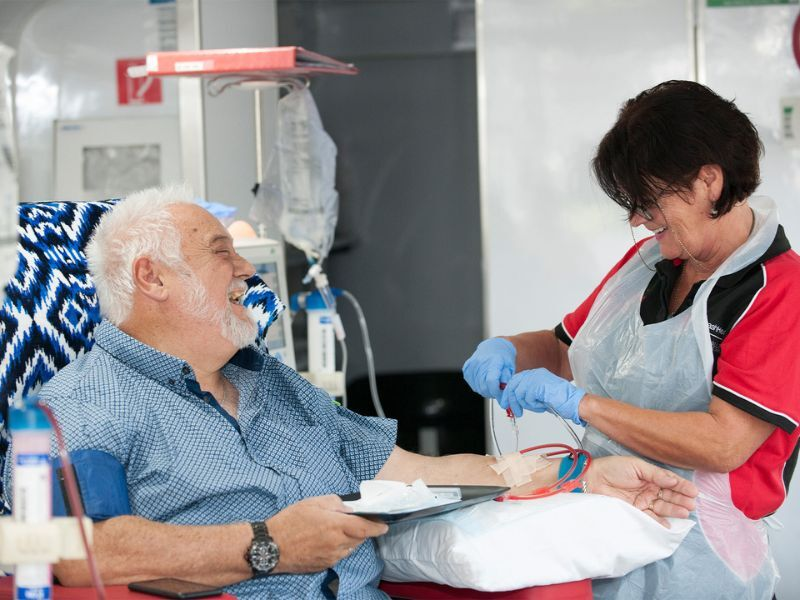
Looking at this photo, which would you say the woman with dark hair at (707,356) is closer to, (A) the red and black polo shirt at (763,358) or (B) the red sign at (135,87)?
(A) the red and black polo shirt at (763,358)

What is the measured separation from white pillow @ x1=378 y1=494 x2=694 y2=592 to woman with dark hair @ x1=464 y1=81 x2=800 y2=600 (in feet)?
0.30

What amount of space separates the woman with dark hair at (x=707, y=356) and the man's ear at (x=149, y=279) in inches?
26.9

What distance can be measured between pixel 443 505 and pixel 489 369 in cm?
49

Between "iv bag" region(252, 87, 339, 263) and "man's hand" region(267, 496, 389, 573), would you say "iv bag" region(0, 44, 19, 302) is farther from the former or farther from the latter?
"iv bag" region(252, 87, 339, 263)

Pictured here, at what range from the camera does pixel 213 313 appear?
6.25ft

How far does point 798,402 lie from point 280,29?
11.3 ft

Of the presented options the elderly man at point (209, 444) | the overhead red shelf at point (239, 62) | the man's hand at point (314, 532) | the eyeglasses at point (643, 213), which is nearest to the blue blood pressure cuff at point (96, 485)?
the elderly man at point (209, 444)

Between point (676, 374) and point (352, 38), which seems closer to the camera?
point (676, 374)

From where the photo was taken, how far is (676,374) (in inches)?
71.3

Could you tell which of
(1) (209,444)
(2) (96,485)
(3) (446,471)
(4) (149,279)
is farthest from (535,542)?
(4) (149,279)

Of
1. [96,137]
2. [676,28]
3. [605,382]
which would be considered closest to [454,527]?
[605,382]

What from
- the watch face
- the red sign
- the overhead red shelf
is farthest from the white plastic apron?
the red sign

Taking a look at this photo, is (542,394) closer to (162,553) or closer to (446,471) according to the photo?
(446,471)

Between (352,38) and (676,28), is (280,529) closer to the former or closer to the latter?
(676,28)
